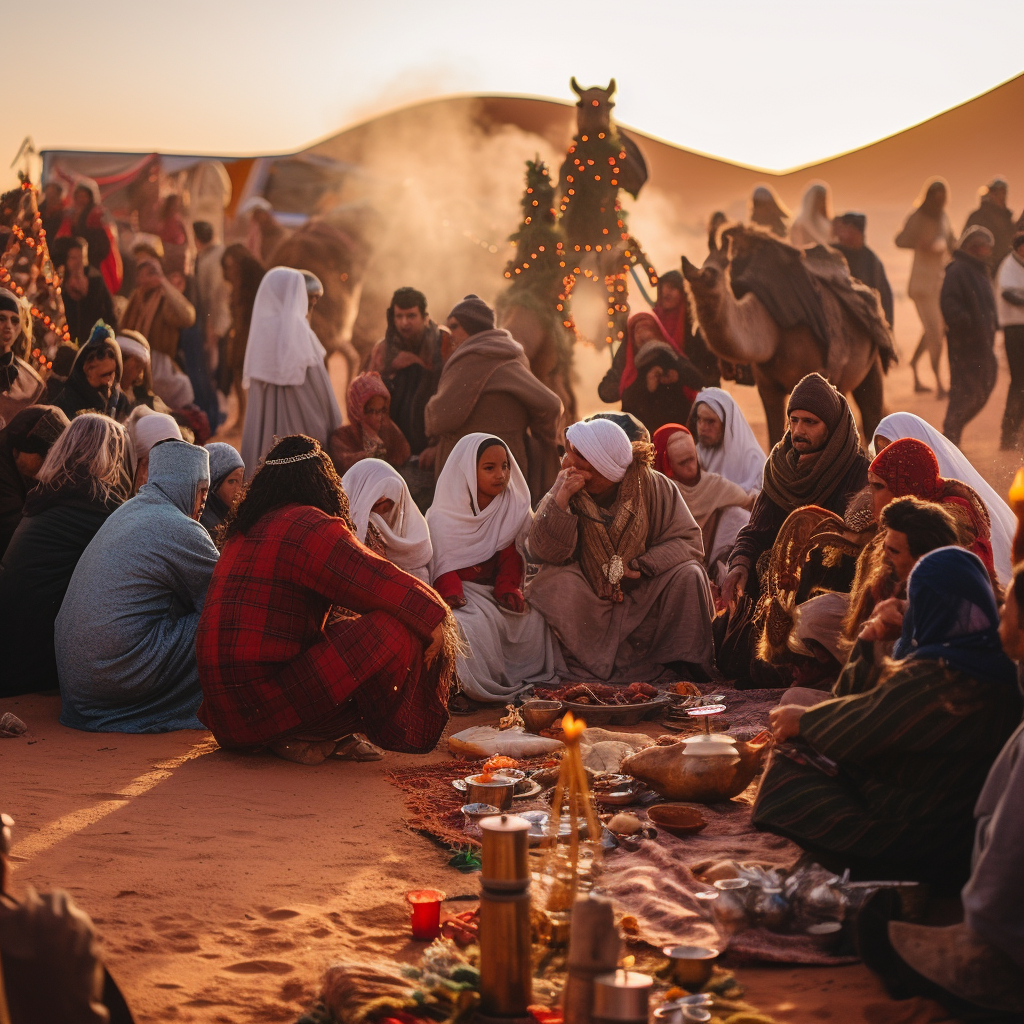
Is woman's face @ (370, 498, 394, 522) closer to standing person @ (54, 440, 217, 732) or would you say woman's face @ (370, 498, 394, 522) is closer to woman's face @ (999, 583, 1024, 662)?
standing person @ (54, 440, 217, 732)

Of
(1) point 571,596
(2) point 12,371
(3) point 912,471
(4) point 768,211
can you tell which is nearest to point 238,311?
(2) point 12,371

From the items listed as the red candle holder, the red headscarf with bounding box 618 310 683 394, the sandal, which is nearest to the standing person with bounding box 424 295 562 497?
the red headscarf with bounding box 618 310 683 394

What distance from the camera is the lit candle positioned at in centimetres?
228

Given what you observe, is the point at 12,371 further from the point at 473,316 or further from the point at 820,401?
the point at 820,401

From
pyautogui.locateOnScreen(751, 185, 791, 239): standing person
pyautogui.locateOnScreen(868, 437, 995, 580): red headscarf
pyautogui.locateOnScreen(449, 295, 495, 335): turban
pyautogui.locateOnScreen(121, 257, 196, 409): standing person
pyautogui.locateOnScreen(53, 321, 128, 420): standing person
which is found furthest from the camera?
pyautogui.locateOnScreen(751, 185, 791, 239): standing person

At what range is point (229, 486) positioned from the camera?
674 centimetres

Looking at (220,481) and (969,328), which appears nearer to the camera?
(220,481)

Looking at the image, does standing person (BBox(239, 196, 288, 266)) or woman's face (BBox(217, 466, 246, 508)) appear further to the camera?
standing person (BBox(239, 196, 288, 266))

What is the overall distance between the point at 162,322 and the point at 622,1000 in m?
13.7

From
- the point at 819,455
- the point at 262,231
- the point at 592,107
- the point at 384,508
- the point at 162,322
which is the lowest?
the point at 384,508

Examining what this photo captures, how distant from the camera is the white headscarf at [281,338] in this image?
9.88 metres

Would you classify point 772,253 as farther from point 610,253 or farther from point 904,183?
point 904,183

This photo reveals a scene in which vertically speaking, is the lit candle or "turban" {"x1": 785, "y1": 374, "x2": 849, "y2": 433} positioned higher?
"turban" {"x1": 785, "y1": 374, "x2": 849, "y2": 433}

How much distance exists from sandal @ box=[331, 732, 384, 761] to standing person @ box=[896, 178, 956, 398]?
35.8ft
